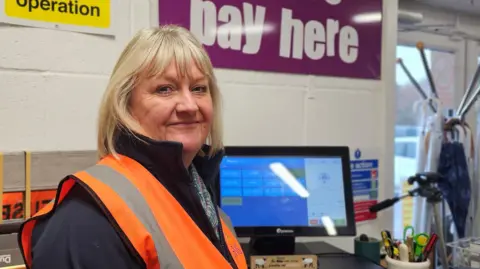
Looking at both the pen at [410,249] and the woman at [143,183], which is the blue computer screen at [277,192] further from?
the woman at [143,183]

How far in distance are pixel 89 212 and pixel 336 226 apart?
984 millimetres

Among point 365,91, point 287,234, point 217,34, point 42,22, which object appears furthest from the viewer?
point 365,91

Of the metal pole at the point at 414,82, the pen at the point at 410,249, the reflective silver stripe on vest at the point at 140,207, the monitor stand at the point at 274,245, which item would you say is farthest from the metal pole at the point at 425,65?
the reflective silver stripe on vest at the point at 140,207

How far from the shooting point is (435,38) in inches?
105

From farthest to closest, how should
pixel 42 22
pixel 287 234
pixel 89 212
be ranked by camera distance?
pixel 287 234 → pixel 42 22 → pixel 89 212

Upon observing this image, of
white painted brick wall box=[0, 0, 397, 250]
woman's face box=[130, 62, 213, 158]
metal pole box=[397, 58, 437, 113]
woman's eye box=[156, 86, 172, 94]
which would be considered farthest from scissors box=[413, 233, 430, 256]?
metal pole box=[397, 58, 437, 113]

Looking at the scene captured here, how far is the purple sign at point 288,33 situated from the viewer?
164 cm

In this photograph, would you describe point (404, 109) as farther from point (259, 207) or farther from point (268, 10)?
point (259, 207)

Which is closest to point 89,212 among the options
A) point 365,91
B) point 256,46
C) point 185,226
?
point 185,226

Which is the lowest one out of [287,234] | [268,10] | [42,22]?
[287,234]

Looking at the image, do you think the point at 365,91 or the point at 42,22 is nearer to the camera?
the point at 42,22

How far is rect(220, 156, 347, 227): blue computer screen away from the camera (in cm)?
147

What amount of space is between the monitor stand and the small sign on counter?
0.47 ft

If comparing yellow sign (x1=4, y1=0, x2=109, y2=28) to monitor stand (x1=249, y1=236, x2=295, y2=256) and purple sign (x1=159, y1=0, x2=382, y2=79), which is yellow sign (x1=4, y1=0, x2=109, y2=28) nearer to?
purple sign (x1=159, y1=0, x2=382, y2=79)
